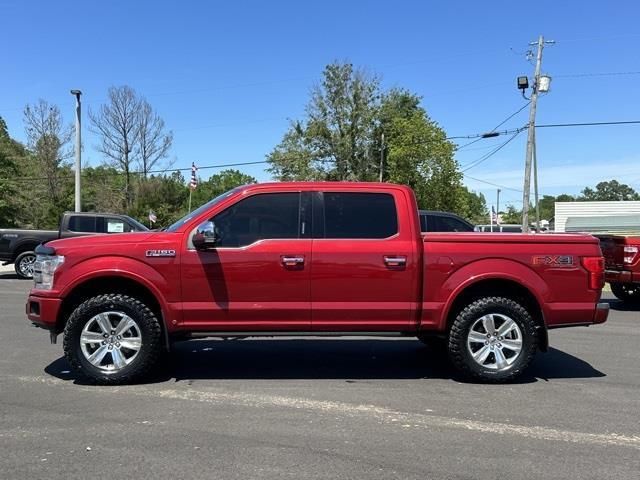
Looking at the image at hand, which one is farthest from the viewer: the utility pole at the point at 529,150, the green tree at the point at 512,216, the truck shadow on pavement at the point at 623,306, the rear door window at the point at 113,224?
the green tree at the point at 512,216

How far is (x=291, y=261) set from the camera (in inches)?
235

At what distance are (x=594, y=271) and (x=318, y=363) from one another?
3.11m

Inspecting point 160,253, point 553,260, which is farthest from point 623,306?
point 160,253

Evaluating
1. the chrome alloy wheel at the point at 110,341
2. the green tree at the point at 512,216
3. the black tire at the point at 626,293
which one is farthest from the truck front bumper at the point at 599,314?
the green tree at the point at 512,216

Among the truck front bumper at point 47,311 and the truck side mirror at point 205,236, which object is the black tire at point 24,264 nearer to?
the truck front bumper at point 47,311

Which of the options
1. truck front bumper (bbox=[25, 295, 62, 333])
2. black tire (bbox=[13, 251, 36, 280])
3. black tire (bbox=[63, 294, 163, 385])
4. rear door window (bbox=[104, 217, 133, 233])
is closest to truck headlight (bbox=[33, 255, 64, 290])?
truck front bumper (bbox=[25, 295, 62, 333])

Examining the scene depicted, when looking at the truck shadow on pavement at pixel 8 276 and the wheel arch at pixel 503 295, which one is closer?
the wheel arch at pixel 503 295

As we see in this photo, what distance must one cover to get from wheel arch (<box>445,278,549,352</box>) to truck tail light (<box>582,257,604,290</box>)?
59cm

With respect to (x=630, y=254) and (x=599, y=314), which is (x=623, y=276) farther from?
(x=599, y=314)

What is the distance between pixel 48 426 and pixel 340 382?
2.72 meters

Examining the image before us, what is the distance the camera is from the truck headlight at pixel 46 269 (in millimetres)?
5941

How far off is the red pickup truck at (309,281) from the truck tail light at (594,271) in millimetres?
11

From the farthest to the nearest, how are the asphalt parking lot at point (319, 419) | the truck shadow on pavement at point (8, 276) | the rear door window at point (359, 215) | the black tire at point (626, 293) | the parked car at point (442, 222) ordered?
the truck shadow on pavement at point (8, 276) < the parked car at point (442, 222) < the black tire at point (626, 293) < the rear door window at point (359, 215) < the asphalt parking lot at point (319, 419)

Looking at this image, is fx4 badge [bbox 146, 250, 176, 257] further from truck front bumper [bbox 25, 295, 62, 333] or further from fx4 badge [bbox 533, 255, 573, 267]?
fx4 badge [bbox 533, 255, 573, 267]
